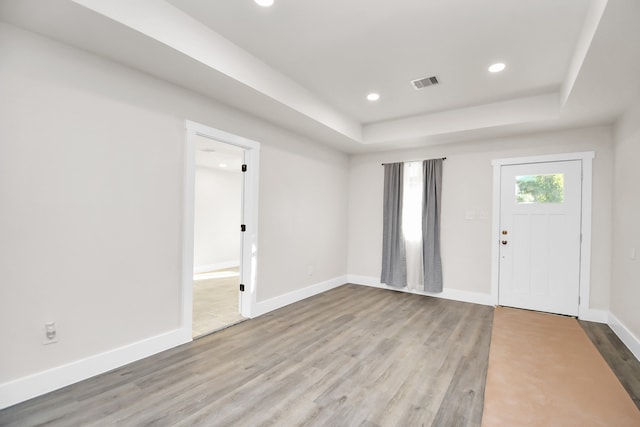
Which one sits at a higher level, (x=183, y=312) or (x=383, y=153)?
(x=383, y=153)

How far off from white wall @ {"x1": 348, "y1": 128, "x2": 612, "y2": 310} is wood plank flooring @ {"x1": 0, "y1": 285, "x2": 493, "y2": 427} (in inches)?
51.3

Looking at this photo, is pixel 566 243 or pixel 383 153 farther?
pixel 383 153

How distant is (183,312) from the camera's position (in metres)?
3.05

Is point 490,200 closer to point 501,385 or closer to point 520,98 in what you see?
point 520,98

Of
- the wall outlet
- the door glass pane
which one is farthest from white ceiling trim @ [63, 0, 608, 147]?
the wall outlet

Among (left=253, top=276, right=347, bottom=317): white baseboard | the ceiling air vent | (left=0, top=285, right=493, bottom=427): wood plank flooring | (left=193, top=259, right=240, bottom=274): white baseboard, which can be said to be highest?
the ceiling air vent

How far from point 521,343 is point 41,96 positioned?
486 cm

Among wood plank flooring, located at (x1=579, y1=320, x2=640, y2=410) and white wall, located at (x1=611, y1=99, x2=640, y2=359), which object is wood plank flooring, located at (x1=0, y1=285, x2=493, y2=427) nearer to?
wood plank flooring, located at (x1=579, y1=320, x2=640, y2=410)

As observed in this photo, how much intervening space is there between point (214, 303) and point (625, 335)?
195 inches

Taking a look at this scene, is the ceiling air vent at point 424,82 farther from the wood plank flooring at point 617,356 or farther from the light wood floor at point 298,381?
the wood plank flooring at point 617,356

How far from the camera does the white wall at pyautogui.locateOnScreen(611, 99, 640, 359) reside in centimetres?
301

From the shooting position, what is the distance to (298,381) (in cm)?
239

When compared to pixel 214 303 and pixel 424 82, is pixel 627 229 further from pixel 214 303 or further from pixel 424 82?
pixel 214 303

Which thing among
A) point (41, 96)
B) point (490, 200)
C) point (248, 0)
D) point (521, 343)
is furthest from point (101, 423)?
point (490, 200)
